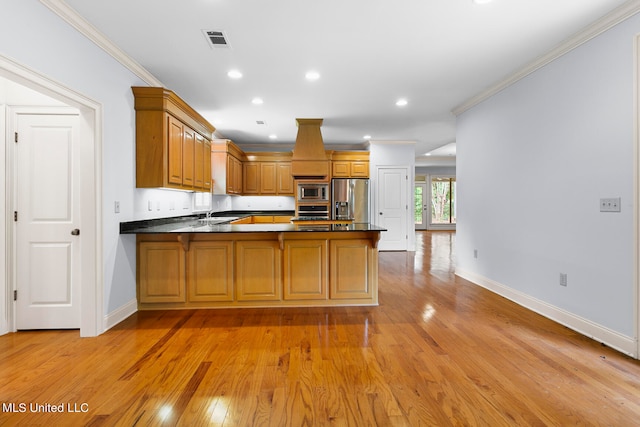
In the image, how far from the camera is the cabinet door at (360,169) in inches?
294

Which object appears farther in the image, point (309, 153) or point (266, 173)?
point (266, 173)

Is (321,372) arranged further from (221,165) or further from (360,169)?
(360,169)

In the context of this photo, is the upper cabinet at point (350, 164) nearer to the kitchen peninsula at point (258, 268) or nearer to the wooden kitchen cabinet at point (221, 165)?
the wooden kitchen cabinet at point (221, 165)

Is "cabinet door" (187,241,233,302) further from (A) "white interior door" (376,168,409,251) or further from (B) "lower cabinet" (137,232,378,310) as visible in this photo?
(A) "white interior door" (376,168,409,251)

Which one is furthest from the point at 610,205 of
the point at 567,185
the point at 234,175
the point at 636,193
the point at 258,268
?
the point at 234,175

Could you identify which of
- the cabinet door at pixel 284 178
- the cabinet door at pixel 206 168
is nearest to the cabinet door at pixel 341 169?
the cabinet door at pixel 284 178

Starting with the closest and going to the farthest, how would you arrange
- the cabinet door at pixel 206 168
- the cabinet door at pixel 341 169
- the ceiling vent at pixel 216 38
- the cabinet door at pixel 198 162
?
the ceiling vent at pixel 216 38 < the cabinet door at pixel 198 162 < the cabinet door at pixel 206 168 < the cabinet door at pixel 341 169

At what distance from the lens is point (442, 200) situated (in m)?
12.9

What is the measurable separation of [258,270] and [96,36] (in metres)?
2.66

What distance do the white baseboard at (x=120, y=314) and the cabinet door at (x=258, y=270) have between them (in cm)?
112

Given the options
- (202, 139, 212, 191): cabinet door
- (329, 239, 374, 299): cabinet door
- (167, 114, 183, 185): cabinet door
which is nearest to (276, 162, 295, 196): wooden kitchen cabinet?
(202, 139, 212, 191): cabinet door

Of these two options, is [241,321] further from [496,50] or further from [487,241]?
[496,50]

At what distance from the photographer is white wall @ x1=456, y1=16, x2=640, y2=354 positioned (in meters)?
2.52

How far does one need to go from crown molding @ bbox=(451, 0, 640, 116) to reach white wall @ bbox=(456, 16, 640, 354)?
53 mm
